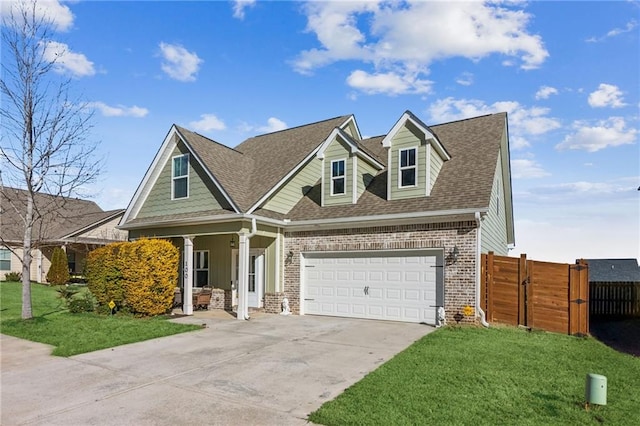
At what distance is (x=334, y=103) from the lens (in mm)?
20719

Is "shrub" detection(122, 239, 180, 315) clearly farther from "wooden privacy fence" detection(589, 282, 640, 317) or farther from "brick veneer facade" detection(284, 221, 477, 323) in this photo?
"wooden privacy fence" detection(589, 282, 640, 317)

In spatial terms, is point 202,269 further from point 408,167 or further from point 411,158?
point 411,158

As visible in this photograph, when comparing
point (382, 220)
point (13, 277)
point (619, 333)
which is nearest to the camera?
point (619, 333)

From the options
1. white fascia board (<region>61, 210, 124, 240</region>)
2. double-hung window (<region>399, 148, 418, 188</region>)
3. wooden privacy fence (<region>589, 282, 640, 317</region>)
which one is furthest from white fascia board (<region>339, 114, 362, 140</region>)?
white fascia board (<region>61, 210, 124, 240</region>)

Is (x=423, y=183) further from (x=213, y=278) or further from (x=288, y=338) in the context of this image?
(x=213, y=278)

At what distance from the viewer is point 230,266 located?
1634 centimetres

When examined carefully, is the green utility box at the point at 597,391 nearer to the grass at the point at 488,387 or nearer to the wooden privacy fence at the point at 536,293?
the grass at the point at 488,387

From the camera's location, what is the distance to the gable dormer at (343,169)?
1464cm

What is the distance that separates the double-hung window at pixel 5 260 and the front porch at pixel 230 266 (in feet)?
53.6

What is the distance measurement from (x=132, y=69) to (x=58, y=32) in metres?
2.61

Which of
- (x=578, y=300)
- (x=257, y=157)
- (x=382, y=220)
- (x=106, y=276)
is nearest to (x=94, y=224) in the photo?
(x=257, y=157)

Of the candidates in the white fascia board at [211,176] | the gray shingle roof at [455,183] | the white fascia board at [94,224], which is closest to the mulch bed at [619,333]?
the gray shingle roof at [455,183]

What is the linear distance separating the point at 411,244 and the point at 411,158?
2929 mm

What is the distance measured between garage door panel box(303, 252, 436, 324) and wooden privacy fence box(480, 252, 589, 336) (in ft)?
5.37
